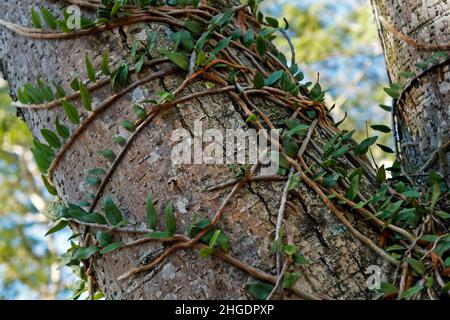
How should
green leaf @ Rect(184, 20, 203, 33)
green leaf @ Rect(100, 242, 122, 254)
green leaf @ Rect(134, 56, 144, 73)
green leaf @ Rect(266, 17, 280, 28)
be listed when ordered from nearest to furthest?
1. green leaf @ Rect(100, 242, 122, 254)
2. green leaf @ Rect(134, 56, 144, 73)
3. green leaf @ Rect(184, 20, 203, 33)
4. green leaf @ Rect(266, 17, 280, 28)

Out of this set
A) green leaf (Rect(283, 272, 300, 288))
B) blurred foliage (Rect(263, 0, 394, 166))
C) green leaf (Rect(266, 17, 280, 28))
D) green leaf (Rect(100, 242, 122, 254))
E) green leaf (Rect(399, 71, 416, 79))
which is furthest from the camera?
blurred foliage (Rect(263, 0, 394, 166))

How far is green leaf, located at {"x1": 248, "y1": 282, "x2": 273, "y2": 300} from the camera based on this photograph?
917mm

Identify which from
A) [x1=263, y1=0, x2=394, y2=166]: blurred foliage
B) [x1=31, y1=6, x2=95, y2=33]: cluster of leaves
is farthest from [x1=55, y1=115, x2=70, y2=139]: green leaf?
[x1=263, y1=0, x2=394, y2=166]: blurred foliage

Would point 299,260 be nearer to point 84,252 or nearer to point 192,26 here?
point 84,252

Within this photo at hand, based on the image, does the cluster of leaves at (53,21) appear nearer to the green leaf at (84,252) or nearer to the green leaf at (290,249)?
the green leaf at (84,252)

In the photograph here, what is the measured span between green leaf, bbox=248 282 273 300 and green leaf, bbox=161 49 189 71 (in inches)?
18.1

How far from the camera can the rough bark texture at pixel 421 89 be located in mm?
1321

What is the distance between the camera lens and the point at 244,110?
44.6 inches

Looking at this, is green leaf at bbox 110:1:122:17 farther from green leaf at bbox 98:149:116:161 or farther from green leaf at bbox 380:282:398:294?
green leaf at bbox 380:282:398:294

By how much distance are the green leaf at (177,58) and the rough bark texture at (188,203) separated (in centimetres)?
3

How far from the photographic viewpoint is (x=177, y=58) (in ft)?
3.76

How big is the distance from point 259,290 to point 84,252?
351mm
